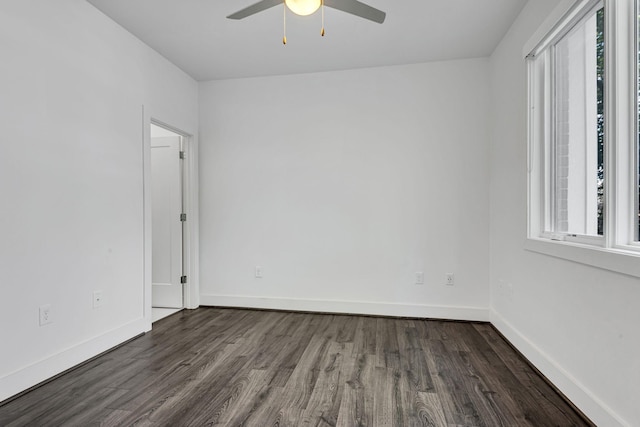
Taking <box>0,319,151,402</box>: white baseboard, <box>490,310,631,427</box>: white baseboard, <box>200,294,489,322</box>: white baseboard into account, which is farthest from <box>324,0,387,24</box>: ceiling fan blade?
<box>0,319,151,402</box>: white baseboard

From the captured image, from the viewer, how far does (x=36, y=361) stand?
85.4 inches

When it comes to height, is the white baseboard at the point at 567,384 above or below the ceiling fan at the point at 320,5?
below

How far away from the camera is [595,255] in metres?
1.74

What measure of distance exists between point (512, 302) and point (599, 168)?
1.43m

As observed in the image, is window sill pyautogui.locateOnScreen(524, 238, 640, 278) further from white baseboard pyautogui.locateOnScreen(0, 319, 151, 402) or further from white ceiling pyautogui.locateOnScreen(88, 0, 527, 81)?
white baseboard pyautogui.locateOnScreen(0, 319, 151, 402)

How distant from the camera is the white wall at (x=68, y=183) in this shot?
2051mm

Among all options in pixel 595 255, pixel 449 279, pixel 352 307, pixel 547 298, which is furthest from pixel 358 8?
pixel 352 307

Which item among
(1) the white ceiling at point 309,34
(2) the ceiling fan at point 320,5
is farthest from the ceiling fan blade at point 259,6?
(1) the white ceiling at point 309,34

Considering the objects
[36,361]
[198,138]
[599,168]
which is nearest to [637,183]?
[599,168]

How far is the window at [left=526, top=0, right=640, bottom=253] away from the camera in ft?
5.29

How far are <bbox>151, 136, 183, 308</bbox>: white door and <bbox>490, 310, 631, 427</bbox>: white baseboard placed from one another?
3.48 meters

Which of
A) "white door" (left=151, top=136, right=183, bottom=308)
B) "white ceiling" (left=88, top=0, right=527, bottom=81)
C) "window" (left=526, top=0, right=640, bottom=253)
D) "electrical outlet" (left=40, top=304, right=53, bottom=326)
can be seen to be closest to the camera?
"window" (left=526, top=0, right=640, bottom=253)

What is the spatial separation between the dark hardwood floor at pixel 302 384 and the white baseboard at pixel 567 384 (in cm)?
6

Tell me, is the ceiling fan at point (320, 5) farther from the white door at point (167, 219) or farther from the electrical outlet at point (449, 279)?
the electrical outlet at point (449, 279)
